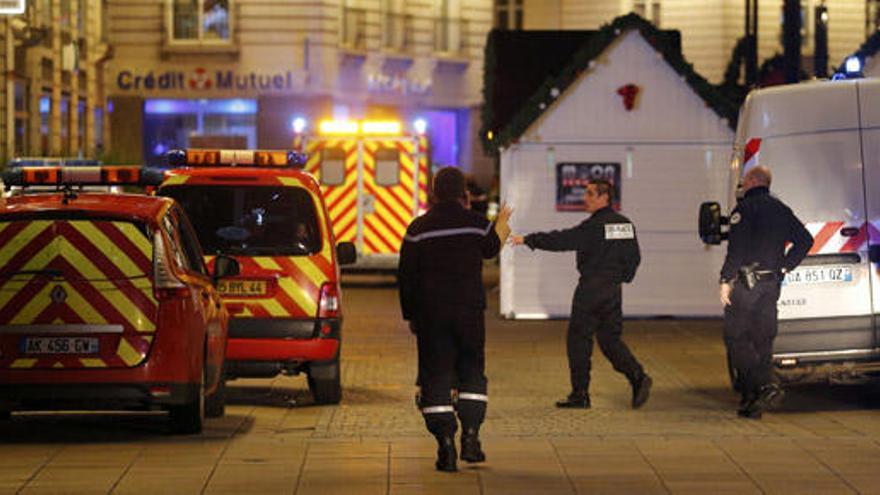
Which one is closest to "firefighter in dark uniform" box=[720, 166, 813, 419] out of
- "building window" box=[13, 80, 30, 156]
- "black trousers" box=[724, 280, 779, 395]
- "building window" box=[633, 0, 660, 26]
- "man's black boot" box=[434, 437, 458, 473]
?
"black trousers" box=[724, 280, 779, 395]

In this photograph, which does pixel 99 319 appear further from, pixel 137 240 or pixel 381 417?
pixel 381 417

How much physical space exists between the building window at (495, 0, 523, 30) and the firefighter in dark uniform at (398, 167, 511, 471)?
132 feet

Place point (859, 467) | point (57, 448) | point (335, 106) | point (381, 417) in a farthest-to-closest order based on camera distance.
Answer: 1. point (335, 106)
2. point (381, 417)
3. point (57, 448)
4. point (859, 467)

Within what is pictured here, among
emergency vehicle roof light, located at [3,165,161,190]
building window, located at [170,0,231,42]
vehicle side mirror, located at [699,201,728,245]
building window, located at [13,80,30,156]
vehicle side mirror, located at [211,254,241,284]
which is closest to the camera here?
emergency vehicle roof light, located at [3,165,161,190]

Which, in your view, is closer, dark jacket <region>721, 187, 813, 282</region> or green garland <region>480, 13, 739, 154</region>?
dark jacket <region>721, 187, 813, 282</region>

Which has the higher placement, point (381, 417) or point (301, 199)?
point (301, 199)

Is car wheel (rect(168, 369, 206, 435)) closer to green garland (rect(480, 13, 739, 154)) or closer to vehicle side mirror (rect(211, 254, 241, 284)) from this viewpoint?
vehicle side mirror (rect(211, 254, 241, 284))

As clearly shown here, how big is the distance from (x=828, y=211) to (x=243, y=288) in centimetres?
407

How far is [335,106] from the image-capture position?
44.4 m

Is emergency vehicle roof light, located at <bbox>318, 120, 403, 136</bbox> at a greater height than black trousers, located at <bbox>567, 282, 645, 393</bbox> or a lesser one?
greater

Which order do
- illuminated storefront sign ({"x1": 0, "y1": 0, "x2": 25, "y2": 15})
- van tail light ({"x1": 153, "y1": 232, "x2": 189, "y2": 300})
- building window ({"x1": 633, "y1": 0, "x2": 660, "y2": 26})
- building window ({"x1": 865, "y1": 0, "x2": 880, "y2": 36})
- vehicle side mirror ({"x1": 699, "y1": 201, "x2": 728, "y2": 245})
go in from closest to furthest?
van tail light ({"x1": 153, "y1": 232, "x2": 189, "y2": 300})
vehicle side mirror ({"x1": 699, "y1": 201, "x2": 728, "y2": 245})
illuminated storefront sign ({"x1": 0, "y1": 0, "x2": 25, "y2": 15})
building window ({"x1": 633, "y1": 0, "x2": 660, "y2": 26})
building window ({"x1": 865, "y1": 0, "x2": 880, "y2": 36})

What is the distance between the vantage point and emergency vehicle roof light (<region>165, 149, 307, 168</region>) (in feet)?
49.7

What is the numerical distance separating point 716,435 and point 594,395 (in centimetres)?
274

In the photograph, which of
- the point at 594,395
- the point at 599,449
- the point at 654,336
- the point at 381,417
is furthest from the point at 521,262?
the point at 599,449
